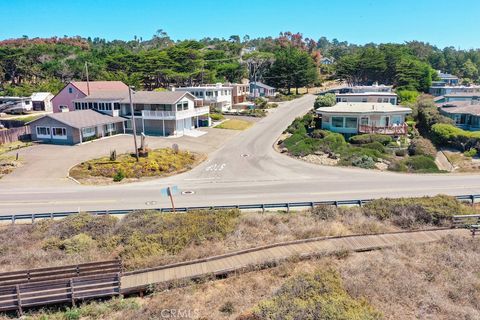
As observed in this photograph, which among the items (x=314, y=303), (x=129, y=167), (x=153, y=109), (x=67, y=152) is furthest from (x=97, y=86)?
(x=314, y=303)

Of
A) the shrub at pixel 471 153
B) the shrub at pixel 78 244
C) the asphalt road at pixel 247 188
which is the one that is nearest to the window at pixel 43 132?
the asphalt road at pixel 247 188

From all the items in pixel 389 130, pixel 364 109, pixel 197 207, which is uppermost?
pixel 364 109

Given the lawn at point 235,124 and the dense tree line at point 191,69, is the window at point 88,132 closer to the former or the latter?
the lawn at point 235,124

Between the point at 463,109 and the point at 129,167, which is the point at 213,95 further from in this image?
the point at 463,109

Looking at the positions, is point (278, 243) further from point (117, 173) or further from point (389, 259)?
point (117, 173)

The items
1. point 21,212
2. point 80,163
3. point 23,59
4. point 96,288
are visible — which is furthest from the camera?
point 23,59

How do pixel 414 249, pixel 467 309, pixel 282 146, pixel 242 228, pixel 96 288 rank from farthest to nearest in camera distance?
pixel 282 146, pixel 242 228, pixel 414 249, pixel 96 288, pixel 467 309

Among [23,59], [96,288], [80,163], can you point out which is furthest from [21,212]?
[23,59]
